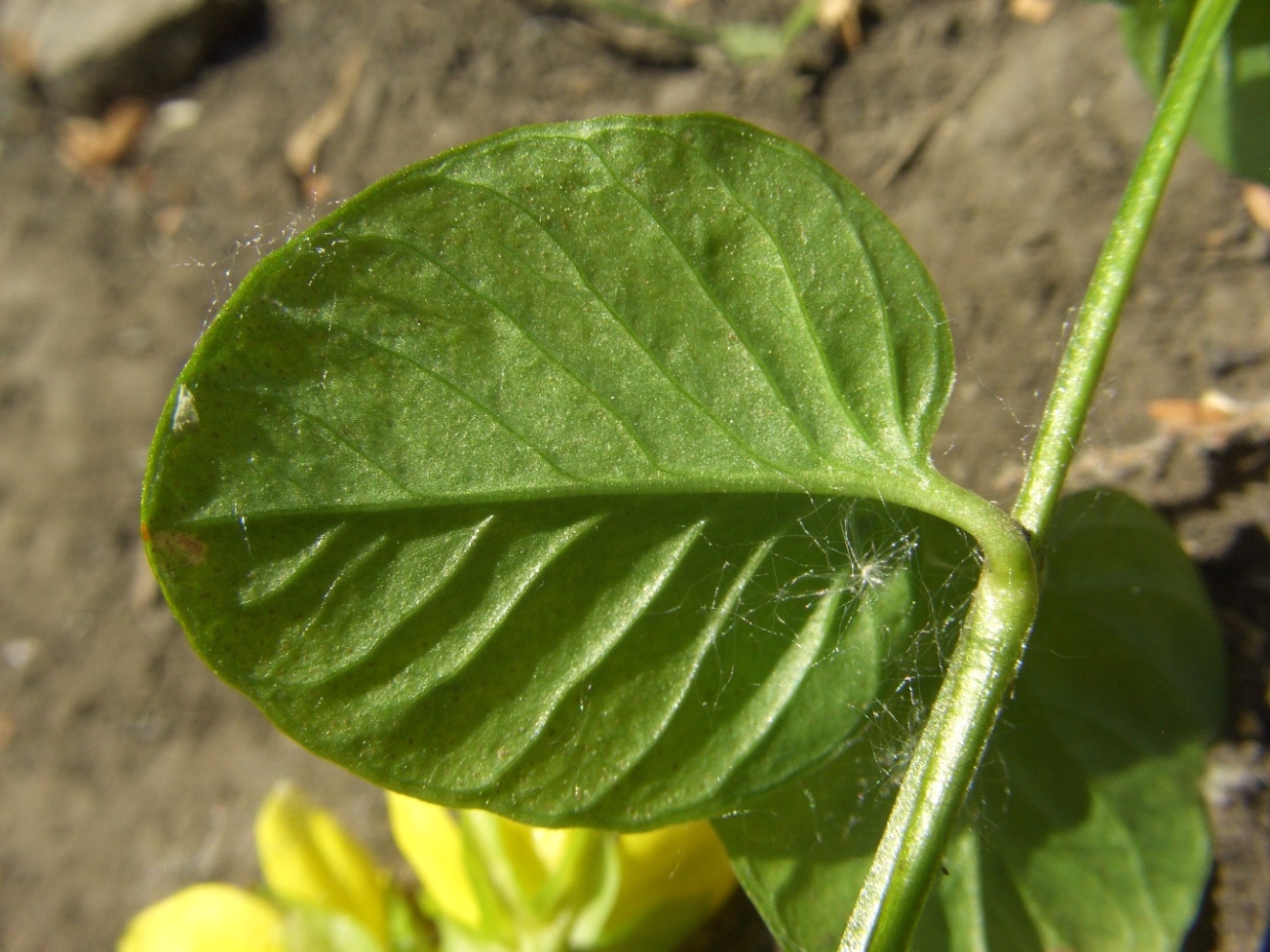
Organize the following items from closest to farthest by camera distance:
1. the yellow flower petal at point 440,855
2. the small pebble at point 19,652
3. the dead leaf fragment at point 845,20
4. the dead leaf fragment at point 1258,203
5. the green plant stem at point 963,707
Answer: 1. the green plant stem at point 963,707
2. the yellow flower petal at point 440,855
3. the dead leaf fragment at point 1258,203
4. the dead leaf fragment at point 845,20
5. the small pebble at point 19,652

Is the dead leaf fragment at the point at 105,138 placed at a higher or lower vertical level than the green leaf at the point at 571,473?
higher

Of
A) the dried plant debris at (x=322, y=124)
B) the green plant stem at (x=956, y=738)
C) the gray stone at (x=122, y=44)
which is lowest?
the green plant stem at (x=956, y=738)

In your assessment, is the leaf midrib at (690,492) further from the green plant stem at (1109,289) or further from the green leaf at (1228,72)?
the green leaf at (1228,72)

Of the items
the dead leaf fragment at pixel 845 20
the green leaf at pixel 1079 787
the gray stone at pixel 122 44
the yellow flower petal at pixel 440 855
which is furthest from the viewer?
the gray stone at pixel 122 44

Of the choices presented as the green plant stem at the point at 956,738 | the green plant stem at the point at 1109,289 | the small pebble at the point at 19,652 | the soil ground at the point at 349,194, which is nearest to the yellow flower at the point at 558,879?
the soil ground at the point at 349,194

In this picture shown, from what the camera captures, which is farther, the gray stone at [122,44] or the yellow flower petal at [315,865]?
the gray stone at [122,44]

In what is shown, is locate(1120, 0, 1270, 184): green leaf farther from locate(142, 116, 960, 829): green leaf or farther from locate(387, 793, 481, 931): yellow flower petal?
locate(387, 793, 481, 931): yellow flower petal
